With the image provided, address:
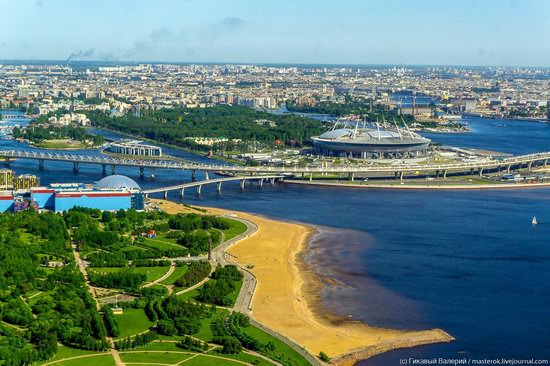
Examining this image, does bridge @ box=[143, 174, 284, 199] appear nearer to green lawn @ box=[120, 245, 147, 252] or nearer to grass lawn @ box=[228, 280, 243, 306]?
green lawn @ box=[120, 245, 147, 252]

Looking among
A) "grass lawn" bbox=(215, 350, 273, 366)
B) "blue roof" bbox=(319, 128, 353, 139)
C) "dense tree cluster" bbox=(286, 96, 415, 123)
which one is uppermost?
"blue roof" bbox=(319, 128, 353, 139)

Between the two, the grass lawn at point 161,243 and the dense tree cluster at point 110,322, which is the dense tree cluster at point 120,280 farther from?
the grass lawn at point 161,243

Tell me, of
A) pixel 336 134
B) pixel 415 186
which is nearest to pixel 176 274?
pixel 415 186

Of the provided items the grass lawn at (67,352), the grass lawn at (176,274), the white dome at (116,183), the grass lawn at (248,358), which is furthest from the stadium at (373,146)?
the grass lawn at (67,352)

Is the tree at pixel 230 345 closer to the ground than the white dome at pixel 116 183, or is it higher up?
closer to the ground

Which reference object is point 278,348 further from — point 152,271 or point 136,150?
point 136,150

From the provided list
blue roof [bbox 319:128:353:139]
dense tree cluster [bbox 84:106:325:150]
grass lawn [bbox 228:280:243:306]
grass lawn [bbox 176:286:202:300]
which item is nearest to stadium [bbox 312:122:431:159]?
blue roof [bbox 319:128:353:139]

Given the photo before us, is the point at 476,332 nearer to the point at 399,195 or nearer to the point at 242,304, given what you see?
the point at 242,304
